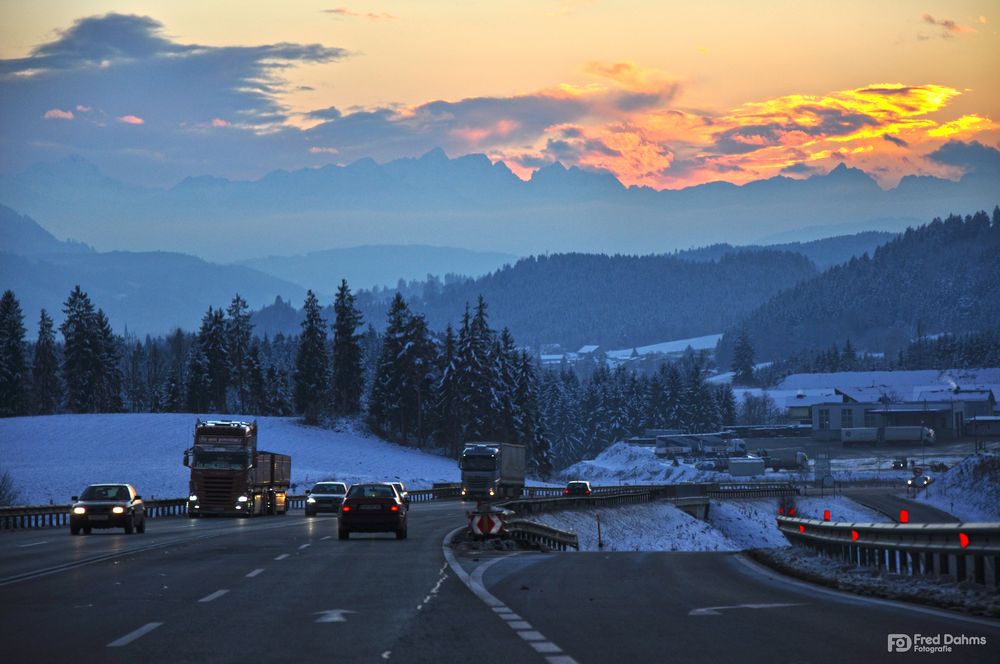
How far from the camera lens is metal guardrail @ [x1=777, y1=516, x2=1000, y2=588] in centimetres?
1652

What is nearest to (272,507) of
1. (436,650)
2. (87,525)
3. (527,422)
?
(87,525)

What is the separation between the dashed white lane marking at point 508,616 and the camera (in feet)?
43.2

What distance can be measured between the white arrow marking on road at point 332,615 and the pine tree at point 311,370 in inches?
5142

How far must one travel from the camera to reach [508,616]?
16.8 meters

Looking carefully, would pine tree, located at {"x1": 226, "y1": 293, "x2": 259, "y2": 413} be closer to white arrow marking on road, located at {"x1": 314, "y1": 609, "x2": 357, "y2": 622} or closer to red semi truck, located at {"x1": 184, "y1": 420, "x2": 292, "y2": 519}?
red semi truck, located at {"x1": 184, "y1": 420, "x2": 292, "y2": 519}

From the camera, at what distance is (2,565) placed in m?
26.9

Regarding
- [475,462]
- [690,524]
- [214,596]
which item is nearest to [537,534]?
[214,596]

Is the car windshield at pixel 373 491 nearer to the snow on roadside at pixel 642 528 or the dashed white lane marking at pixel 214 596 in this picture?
the dashed white lane marking at pixel 214 596

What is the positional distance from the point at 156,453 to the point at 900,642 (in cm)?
11863

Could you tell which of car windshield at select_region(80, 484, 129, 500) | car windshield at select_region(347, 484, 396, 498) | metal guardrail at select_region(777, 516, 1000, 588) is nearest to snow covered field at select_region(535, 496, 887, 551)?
car windshield at select_region(80, 484, 129, 500)

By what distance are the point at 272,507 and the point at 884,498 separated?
174 ft

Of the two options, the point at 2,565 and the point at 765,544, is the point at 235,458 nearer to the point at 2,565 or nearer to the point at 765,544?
the point at 2,565

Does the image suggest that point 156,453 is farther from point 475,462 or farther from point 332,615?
point 332,615

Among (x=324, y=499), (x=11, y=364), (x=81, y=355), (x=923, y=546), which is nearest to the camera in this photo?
(x=923, y=546)
